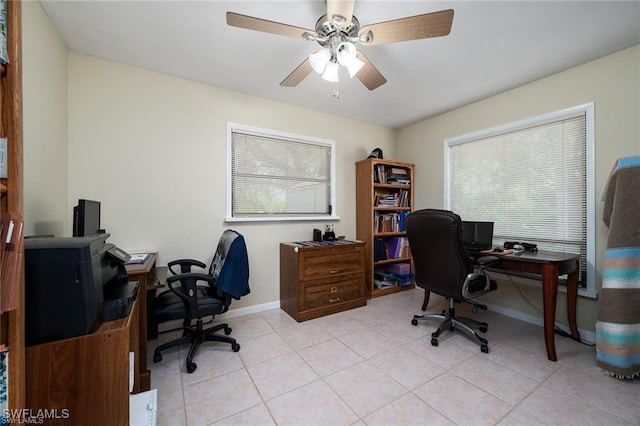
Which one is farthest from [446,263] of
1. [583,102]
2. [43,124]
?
[43,124]

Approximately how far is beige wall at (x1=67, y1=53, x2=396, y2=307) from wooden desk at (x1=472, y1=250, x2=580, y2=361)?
2.31m

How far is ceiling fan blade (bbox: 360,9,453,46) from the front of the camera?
128 cm

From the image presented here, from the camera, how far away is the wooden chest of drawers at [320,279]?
259cm

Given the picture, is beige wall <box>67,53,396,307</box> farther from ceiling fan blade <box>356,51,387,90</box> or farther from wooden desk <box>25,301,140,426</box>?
wooden desk <box>25,301,140,426</box>

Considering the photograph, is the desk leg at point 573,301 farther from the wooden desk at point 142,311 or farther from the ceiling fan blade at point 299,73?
the wooden desk at point 142,311

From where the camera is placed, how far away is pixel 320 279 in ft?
8.80

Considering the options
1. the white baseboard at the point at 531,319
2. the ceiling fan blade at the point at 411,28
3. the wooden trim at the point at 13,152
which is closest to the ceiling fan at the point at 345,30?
the ceiling fan blade at the point at 411,28

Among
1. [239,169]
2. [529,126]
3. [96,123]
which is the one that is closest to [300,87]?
[239,169]

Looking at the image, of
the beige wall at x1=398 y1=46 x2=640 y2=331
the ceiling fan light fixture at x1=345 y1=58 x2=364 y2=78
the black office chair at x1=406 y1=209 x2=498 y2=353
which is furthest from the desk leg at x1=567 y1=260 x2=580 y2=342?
the ceiling fan light fixture at x1=345 y1=58 x2=364 y2=78

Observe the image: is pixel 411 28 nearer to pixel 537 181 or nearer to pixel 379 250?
pixel 537 181

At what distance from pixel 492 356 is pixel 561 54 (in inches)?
103

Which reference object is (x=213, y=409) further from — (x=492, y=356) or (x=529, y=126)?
(x=529, y=126)

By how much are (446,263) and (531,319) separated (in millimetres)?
1391

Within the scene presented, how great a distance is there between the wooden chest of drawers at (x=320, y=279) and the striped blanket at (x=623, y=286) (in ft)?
6.49
